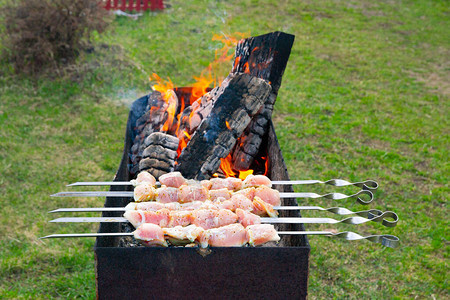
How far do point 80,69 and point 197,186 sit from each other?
4888 millimetres

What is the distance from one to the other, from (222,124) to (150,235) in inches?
50.8

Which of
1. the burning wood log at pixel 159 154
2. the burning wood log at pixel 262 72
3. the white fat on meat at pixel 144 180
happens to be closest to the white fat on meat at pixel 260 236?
the white fat on meat at pixel 144 180

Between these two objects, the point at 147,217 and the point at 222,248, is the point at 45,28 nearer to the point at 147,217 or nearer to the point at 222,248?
the point at 147,217

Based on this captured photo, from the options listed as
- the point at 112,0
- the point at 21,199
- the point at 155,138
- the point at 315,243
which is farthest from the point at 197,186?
the point at 112,0

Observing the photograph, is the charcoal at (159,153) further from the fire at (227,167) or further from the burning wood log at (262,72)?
the burning wood log at (262,72)

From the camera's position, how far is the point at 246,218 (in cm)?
247

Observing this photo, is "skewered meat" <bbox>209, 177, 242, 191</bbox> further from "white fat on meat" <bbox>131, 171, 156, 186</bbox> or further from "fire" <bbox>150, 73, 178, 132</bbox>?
"fire" <bbox>150, 73, 178, 132</bbox>

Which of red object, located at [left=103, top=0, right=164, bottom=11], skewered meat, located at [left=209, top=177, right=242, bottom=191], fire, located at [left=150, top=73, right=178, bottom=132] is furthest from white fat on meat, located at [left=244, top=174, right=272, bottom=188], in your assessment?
red object, located at [left=103, top=0, right=164, bottom=11]

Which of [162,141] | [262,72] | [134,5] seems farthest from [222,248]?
[134,5]

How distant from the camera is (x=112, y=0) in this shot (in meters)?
9.91

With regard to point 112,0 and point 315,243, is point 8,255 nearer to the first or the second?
point 315,243

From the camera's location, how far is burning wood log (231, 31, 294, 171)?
11.6ft

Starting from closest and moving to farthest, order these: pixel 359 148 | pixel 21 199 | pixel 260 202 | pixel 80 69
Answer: pixel 260 202 < pixel 21 199 < pixel 359 148 < pixel 80 69

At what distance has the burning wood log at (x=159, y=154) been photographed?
127 inches
